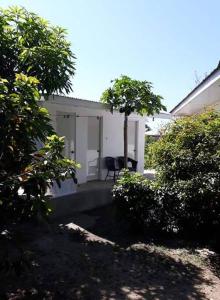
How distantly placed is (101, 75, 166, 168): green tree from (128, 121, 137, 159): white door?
3.78 m

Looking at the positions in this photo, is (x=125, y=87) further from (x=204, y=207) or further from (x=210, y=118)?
(x=204, y=207)

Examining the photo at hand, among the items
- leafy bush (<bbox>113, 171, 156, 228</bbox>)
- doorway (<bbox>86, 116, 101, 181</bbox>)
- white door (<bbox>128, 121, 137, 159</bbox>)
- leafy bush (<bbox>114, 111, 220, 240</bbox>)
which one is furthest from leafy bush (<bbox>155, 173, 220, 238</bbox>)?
white door (<bbox>128, 121, 137, 159</bbox>)

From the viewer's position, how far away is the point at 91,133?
537 inches

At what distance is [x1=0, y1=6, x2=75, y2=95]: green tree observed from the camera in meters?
6.70

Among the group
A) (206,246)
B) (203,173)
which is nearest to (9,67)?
(203,173)

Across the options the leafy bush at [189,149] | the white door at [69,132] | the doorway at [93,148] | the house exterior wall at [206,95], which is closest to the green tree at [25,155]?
the leafy bush at [189,149]

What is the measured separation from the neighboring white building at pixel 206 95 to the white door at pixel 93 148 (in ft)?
10.3

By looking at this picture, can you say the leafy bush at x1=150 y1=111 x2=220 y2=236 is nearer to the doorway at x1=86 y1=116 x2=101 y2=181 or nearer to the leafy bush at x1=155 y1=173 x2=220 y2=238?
the leafy bush at x1=155 y1=173 x2=220 y2=238

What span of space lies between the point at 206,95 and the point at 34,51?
524 cm

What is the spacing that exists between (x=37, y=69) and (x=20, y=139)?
3221 mm

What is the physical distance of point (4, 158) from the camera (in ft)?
12.5

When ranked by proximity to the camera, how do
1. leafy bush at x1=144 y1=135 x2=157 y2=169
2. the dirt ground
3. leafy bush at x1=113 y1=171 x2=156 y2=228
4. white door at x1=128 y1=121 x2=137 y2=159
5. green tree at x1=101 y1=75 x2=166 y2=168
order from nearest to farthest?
the dirt ground < leafy bush at x1=113 y1=171 x2=156 y2=228 < leafy bush at x1=144 y1=135 x2=157 y2=169 < green tree at x1=101 y1=75 x2=166 y2=168 < white door at x1=128 y1=121 x2=137 y2=159

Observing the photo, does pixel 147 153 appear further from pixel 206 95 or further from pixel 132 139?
pixel 132 139


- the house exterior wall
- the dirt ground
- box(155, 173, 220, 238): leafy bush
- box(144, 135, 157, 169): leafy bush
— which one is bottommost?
the dirt ground
